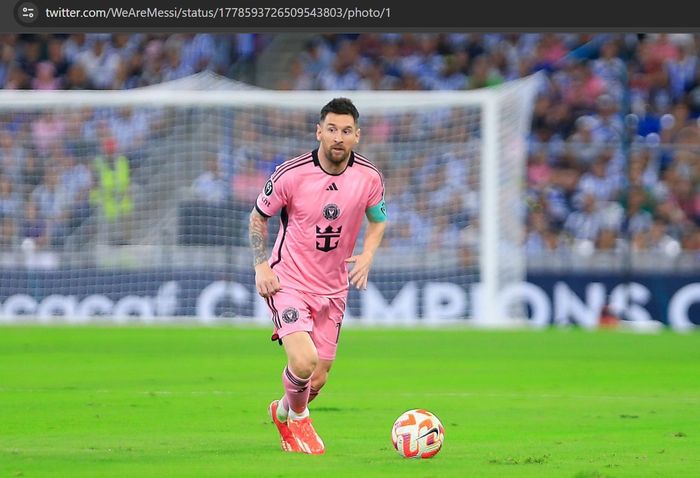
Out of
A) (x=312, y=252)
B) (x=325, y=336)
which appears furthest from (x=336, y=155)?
(x=325, y=336)

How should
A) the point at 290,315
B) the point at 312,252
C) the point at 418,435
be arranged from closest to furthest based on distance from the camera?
1. the point at 418,435
2. the point at 290,315
3. the point at 312,252

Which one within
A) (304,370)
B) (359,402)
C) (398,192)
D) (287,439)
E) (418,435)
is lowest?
(359,402)

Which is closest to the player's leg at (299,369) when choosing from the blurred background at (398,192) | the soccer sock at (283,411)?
the soccer sock at (283,411)

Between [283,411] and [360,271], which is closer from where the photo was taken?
[360,271]

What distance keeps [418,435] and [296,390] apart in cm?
89

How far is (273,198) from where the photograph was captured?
906 centimetres

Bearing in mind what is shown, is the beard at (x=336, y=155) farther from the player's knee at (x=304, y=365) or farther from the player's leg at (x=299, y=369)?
the player's knee at (x=304, y=365)

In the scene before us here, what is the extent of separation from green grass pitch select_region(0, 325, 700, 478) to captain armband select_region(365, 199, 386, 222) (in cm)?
158

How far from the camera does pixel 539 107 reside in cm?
2619

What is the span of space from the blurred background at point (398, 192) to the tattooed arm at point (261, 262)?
12.9m

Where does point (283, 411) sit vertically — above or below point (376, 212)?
below

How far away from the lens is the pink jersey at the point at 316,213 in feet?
29.8

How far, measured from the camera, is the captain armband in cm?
934

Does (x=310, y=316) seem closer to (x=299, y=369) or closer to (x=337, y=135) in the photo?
(x=299, y=369)
